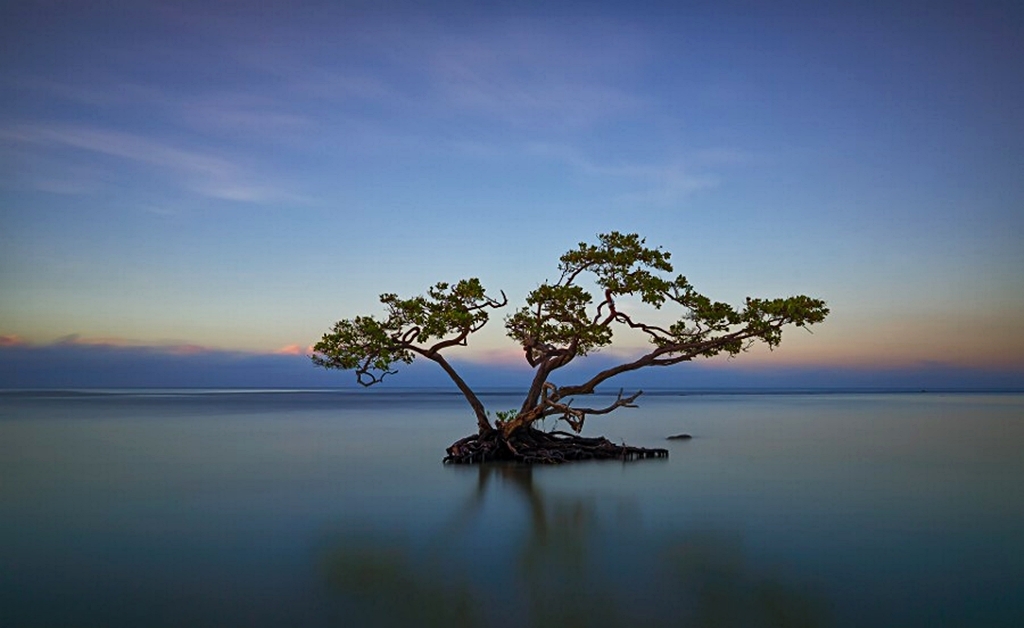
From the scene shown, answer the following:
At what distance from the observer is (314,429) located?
111ft

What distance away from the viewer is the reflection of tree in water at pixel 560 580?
7.27 m

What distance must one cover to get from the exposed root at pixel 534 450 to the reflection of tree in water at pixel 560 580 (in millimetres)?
7940

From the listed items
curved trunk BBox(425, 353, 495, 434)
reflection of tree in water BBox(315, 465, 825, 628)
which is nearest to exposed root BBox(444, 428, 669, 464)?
curved trunk BBox(425, 353, 495, 434)

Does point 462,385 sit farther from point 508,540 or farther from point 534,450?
point 508,540

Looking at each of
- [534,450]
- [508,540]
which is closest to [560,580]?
[508,540]

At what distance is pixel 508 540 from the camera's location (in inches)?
426

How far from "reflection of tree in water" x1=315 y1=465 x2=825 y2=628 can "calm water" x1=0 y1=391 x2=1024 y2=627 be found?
0.04m

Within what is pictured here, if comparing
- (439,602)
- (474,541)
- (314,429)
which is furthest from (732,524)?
(314,429)

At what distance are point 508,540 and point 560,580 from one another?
92.7 inches

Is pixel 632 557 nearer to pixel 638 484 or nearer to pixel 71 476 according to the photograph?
pixel 638 484

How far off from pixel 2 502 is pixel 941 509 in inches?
704

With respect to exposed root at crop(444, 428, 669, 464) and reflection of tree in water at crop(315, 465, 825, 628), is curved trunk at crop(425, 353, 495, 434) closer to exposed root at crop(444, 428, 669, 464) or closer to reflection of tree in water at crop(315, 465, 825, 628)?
exposed root at crop(444, 428, 669, 464)

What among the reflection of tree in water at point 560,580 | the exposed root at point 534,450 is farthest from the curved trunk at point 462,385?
the reflection of tree in water at point 560,580

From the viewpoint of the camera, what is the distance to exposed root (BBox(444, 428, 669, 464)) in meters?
19.9
